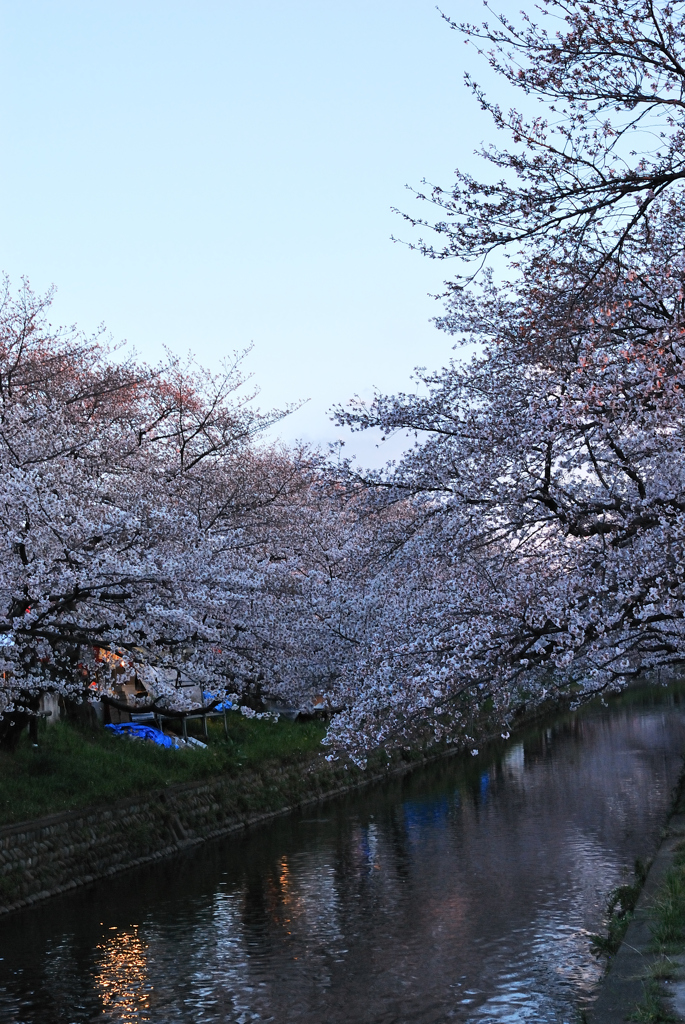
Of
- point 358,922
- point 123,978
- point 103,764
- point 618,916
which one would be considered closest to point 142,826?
point 103,764

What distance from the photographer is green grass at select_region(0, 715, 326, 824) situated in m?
18.9

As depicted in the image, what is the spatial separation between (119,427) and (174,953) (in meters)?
16.6

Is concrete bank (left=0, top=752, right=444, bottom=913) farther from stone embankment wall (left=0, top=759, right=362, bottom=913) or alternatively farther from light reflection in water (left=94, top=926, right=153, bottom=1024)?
light reflection in water (left=94, top=926, right=153, bottom=1024)

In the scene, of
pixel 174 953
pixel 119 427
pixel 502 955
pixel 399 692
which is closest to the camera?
pixel 399 692

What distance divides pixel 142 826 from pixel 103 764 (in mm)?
1962

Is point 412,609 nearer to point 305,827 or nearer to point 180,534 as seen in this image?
point 180,534

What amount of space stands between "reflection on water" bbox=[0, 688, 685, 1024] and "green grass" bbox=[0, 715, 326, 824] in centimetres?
190

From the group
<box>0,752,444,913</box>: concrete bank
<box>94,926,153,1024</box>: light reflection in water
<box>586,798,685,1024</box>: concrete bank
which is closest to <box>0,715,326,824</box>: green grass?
<box>0,752,444,913</box>: concrete bank

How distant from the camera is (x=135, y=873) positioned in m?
18.7

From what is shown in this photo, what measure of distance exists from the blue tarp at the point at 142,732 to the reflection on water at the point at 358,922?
3.57 m

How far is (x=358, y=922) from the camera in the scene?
14.2 meters

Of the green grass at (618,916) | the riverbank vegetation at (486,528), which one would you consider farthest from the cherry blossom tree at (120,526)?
the green grass at (618,916)

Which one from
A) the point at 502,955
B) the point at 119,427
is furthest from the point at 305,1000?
the point at 119,427

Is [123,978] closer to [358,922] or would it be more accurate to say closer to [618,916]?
[358,922]
